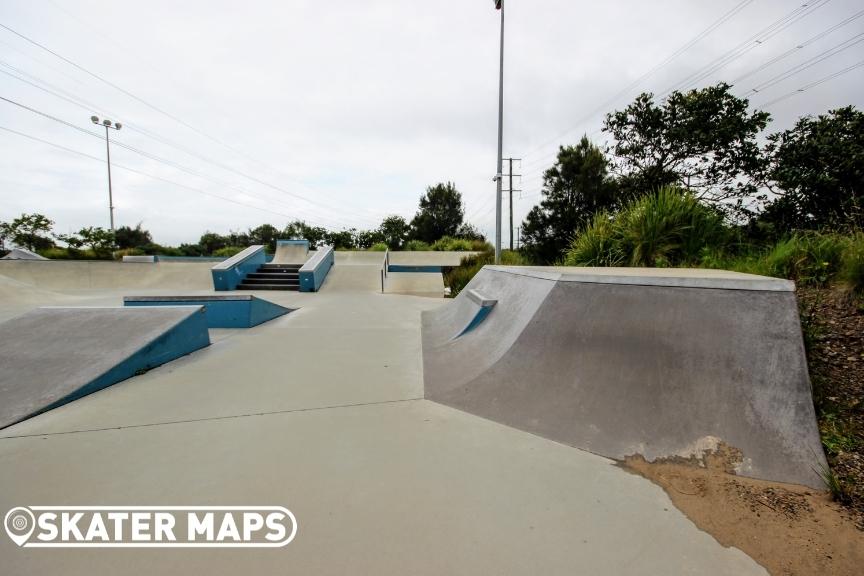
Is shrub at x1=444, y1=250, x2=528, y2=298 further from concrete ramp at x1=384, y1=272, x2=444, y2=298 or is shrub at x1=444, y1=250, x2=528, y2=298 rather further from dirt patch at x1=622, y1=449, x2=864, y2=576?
dirt patch at x1=622, y1=449, x2=864, y2=576

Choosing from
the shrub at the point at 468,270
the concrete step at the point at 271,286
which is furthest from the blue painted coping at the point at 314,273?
the shrub at the point at 468,270

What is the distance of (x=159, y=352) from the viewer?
4.23 metres

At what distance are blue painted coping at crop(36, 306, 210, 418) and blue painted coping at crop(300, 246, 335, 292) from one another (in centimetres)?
730

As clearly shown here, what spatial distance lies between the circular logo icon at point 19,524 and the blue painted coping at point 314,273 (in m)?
10.8

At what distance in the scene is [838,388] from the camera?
99.0 inches

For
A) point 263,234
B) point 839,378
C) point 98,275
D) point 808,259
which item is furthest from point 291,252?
point 263,234

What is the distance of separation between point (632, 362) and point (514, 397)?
36.4 inches

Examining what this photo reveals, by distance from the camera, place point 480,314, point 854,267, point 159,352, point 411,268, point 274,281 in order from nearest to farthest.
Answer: point 854,267 → point 159,352 → point 480,314 → point 274,281 → point 411,268

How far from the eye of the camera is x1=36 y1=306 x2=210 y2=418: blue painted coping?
131 inches

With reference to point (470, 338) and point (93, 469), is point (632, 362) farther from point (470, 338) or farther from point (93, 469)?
point (93, 469)

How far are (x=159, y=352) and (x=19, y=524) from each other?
282 centimetres

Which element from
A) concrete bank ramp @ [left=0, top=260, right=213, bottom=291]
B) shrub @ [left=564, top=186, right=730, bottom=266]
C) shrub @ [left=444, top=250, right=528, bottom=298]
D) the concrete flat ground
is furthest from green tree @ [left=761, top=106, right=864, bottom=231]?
concrete bank ramp @ [left=0, top=260, right=213, bottom=291]

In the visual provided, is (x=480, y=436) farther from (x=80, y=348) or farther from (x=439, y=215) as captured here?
(x=439, y=215)

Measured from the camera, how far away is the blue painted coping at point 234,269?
11938 mm
